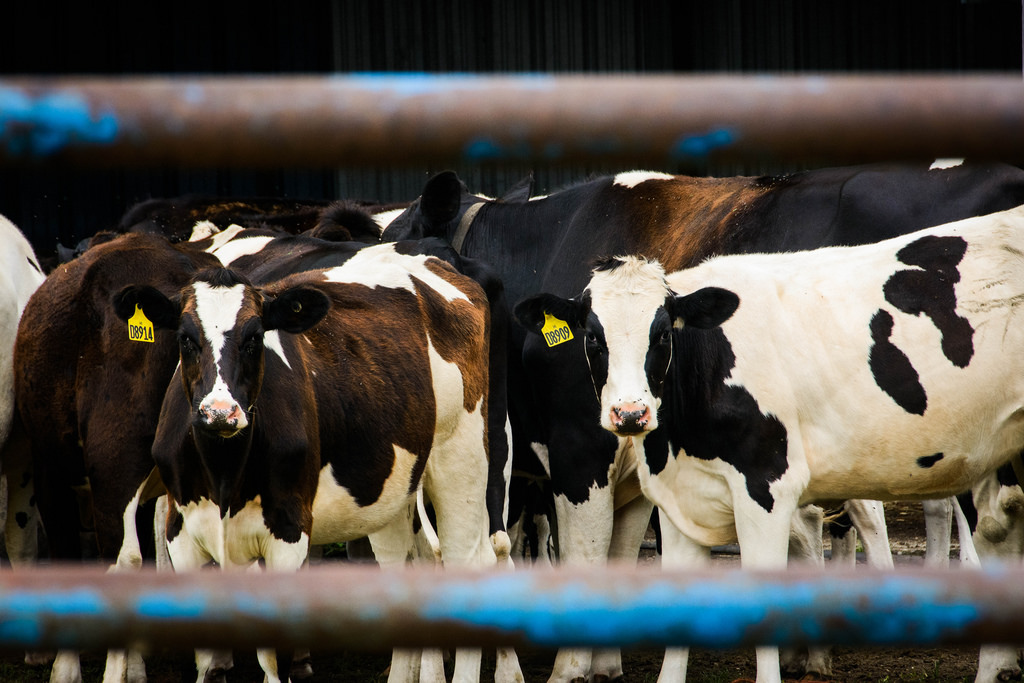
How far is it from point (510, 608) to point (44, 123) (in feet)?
1.74

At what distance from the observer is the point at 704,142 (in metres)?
0.95

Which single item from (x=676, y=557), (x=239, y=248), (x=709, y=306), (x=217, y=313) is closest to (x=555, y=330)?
(x=709, y=306)

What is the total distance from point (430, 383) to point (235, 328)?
4.63 ft

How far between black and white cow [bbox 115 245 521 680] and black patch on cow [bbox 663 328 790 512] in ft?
3.98

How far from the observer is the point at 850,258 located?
5.44 metres

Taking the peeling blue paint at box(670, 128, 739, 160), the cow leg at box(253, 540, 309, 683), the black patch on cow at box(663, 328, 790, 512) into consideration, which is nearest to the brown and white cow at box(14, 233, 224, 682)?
the cow leg at box(253, 540, 309, 683)

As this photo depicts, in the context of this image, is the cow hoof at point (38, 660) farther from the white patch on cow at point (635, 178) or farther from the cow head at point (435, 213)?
the white patch on cow at point (635, 178)

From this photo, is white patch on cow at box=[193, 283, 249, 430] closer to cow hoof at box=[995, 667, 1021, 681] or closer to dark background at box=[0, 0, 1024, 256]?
cow hoof at box=[995, 667, 1021, 681]

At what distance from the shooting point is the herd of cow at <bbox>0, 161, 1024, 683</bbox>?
479 cm

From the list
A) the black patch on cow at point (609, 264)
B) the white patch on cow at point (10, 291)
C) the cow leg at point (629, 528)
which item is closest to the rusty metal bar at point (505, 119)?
the black patch on cow at point (609, 264)

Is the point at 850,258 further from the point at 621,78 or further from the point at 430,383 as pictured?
the point at 621,78

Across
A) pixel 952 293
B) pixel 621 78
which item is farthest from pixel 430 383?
pixel 621 78

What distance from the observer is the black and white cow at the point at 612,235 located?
628 centimetres

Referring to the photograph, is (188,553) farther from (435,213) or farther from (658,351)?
(435,213)
